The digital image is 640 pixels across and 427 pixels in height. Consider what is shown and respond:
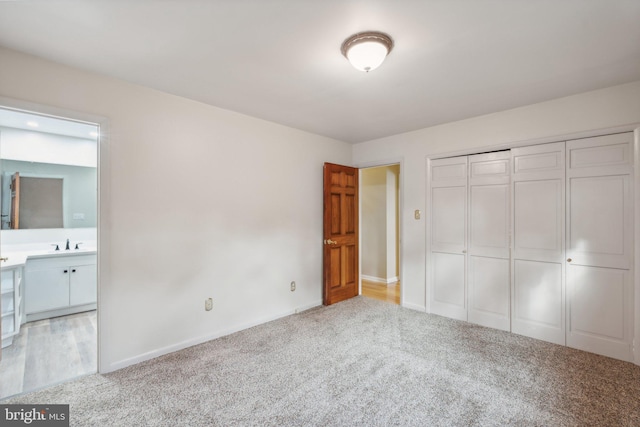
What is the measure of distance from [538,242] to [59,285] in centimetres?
572

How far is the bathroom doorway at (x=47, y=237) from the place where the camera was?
3.02 m

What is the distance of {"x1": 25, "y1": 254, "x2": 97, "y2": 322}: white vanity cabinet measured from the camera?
3531 mm

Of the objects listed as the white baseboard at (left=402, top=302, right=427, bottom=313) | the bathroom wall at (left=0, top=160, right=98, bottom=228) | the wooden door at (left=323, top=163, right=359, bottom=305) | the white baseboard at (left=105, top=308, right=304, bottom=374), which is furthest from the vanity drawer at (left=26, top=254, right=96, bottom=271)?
the white baseboard at (left=402, top=302, right=427, bottom=313)

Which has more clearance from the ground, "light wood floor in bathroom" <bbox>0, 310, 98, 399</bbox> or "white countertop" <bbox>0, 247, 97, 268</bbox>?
"white countertop" <bbox>0, 247, 97, 268</bbox>

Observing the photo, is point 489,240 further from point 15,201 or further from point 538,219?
point 15,201

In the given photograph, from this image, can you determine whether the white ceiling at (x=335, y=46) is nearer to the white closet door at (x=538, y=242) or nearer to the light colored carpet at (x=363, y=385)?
the white closet door at (x=538, y=242)

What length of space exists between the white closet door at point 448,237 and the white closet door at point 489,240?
9 centimetres

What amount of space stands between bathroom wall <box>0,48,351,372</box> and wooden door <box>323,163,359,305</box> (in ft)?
1.30

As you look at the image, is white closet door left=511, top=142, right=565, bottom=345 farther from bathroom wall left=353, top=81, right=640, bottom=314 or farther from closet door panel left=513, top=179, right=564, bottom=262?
bathroom wall left=353, top=81, right=640, bottom=314

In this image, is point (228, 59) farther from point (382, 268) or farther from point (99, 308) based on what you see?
point (382, 268)

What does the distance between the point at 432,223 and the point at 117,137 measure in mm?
3639

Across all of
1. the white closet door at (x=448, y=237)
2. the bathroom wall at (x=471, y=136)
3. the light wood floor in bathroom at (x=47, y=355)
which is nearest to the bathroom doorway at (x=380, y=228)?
the bathroom wall at (x=471, y=136)

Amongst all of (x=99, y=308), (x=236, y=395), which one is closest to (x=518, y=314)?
(x=236, y=395)

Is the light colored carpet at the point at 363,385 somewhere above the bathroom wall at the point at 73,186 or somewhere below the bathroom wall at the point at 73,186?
below
